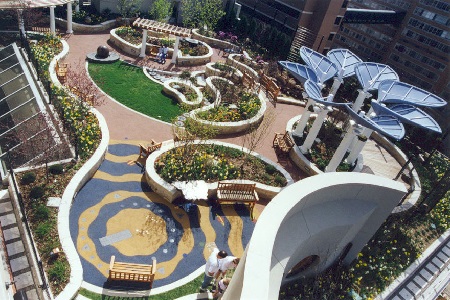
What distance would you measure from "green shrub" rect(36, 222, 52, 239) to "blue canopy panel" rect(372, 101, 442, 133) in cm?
1888

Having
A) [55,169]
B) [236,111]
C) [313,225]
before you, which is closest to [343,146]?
[236,111]

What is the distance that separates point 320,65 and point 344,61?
8.31 feet

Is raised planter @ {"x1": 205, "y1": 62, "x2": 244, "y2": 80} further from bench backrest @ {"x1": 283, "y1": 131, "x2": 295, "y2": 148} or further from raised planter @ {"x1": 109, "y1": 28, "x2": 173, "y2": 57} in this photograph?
bench backrest @ {"x1": 283, "y1": 131, "x2": 295, "y2": 148}

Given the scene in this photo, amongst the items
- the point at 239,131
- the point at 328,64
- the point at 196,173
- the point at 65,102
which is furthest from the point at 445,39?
the point at 65,102

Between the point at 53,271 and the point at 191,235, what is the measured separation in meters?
6.20

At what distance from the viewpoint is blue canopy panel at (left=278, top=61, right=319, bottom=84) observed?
22922 millimetres

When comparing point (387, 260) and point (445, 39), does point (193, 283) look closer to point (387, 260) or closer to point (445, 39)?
point (387, 260)

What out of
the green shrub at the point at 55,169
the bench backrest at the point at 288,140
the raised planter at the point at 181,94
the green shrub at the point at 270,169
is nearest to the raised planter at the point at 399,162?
the bench backrest at the point at 288,140

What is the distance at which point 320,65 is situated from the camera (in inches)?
973

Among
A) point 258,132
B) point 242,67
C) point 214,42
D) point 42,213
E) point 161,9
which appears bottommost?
point 42,213

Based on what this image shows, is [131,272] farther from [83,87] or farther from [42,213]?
[83,87]

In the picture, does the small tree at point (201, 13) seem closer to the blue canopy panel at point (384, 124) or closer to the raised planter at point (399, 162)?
the raised planter at point (399, 162)

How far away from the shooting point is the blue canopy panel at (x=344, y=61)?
2539 cm

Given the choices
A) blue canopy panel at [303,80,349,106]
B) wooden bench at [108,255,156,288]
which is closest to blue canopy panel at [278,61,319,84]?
blue canopy panel at [303,80,349,106]
